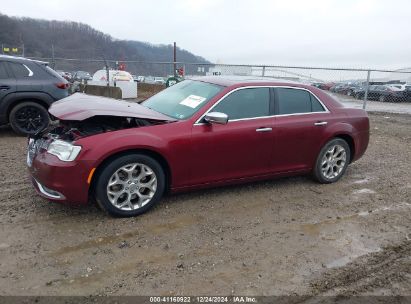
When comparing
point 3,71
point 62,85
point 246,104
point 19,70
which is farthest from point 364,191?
point 3,71

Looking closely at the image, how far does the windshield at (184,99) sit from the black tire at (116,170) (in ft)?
2.37

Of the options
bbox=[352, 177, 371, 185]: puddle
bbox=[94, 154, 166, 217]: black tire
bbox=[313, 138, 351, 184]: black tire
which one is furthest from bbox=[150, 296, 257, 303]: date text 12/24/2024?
bbox=[352, 177, 371, 185]: puddle

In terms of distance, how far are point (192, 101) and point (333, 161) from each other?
2.37m

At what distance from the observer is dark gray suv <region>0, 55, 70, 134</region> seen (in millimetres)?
7492

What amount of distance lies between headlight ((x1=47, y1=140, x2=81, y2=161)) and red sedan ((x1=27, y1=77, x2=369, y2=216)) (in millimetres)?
11

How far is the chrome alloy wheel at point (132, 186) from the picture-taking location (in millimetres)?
4039

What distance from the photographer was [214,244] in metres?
3.74

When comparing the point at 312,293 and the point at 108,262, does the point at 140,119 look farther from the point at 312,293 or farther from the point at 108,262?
the point at 312,293

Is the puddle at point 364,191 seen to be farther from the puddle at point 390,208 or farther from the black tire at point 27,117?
the black tire at point 27,117

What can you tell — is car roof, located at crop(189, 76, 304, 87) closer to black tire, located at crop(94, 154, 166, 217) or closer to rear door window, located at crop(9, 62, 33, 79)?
black tire, located at crop(94, 154, 166, 217)

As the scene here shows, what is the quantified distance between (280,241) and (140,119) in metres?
1.98

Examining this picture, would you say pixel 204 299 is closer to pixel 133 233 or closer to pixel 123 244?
pixel 123 244

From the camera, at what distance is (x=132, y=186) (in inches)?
162

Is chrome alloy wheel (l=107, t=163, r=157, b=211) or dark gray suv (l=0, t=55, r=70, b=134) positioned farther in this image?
dark gray suv (l=0, t=55, r=70, b=134)
